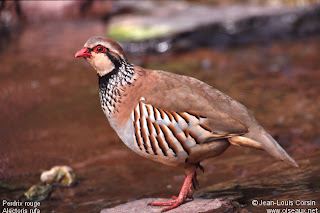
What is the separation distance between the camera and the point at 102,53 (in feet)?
13.2

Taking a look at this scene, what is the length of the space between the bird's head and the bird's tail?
1.20 meters

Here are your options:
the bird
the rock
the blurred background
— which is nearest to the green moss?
the blurred background

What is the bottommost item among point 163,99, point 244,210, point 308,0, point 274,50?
point 244,210

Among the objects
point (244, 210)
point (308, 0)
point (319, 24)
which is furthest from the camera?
point (308, 0)

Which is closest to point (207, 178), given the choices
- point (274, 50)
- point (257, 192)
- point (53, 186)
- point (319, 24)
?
point (257, 192)

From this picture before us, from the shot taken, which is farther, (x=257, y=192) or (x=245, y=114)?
(x=257, y=192)

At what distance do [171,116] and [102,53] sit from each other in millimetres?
826

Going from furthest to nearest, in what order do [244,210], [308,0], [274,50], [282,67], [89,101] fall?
1. [308,0]
2. [274,50]
3. [282,67]
4. [89,101]
5. [244,210]

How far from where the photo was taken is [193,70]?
9.17 metres

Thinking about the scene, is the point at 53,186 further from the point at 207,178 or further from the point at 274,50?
the point at 274,50

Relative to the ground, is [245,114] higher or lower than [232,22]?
lower

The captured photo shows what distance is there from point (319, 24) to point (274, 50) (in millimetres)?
1615

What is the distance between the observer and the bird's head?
4.00 m

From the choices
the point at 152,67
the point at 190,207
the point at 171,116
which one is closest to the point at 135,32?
the point at 152,67
